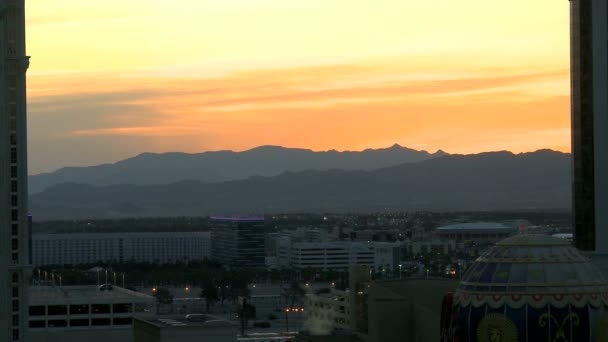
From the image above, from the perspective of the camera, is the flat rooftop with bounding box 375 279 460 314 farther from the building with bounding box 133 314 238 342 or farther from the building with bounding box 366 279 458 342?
the building with bounding box 133 314 238 342

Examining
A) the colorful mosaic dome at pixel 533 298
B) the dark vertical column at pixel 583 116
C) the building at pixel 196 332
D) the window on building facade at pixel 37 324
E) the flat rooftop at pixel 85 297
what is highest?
the dark vertical column at pixel 583 116

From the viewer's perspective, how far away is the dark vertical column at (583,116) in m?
48.0

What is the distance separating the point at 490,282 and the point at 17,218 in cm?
2234

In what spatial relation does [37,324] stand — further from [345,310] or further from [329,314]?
[345,310]

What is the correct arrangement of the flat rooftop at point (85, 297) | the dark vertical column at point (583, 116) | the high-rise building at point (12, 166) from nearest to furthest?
the high-rise building at point (12, 166), the dark vertical column at point (583, 116), the flat rooftop at point (85, 297)

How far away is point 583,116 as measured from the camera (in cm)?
4819

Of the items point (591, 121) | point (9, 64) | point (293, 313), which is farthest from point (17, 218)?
point (293, 313)

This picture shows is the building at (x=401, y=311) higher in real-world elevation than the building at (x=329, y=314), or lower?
higher

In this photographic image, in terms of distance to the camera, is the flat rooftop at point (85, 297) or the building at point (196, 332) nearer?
the building at point (196, 332)

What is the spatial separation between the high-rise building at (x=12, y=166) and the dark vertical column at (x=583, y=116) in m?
16.9

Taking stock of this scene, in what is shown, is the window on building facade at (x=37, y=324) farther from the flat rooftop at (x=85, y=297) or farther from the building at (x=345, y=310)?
the building at (x=345, y=310)

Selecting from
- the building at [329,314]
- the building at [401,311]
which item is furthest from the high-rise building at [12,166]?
the building at [329,314]

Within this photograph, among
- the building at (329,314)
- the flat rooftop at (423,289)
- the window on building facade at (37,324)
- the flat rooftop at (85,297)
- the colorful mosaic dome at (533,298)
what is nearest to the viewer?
the colorful mosaic dome at (533,298)

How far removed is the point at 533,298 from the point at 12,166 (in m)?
23.5
